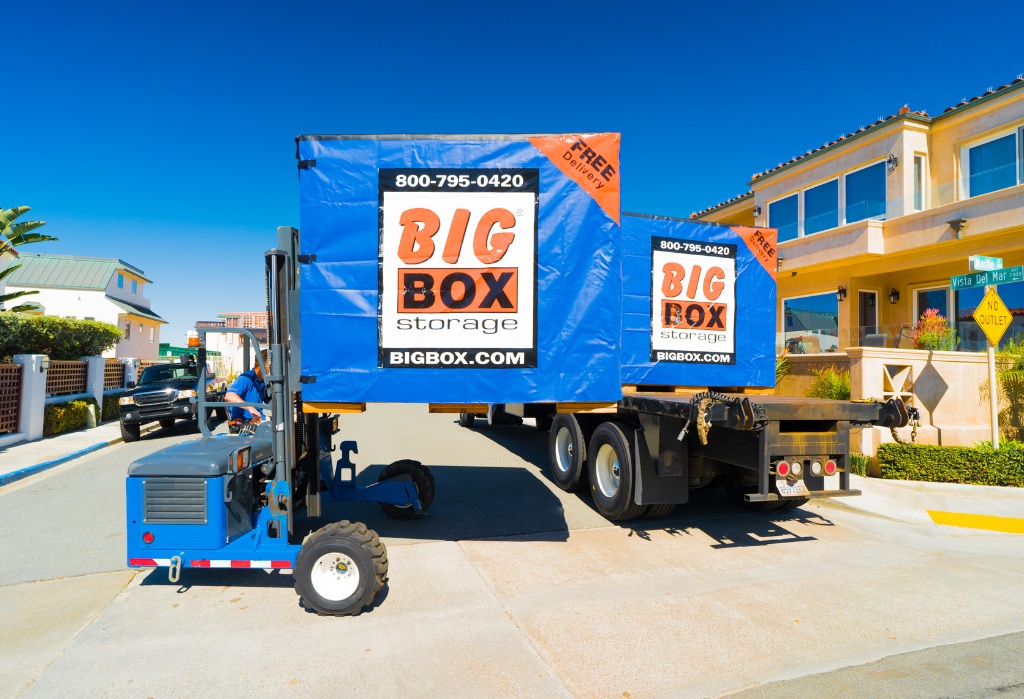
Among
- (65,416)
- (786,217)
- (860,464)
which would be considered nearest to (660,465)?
(860,464)

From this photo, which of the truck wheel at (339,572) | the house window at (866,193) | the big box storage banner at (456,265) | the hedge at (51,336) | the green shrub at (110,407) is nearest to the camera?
the truck wheel at (339,572)

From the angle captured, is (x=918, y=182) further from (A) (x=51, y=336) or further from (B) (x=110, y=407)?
(B) (x=110, y=407)

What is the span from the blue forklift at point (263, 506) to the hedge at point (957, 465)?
8.63 meters

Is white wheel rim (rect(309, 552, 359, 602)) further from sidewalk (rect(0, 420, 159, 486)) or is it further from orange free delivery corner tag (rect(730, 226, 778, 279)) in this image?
sidewalk (rect(0, 420, 159, 486))

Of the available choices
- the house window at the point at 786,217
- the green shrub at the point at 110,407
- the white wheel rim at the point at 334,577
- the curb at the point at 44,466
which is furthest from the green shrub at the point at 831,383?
the green shrub at the point at 110,407

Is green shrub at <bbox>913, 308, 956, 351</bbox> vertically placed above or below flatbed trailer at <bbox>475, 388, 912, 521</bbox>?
above

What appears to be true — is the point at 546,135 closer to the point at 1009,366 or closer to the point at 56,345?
the point at 1009,366

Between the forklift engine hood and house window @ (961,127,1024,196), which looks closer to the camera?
the forklift engine hood

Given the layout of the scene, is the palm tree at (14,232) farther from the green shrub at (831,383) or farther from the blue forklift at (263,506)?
the green shrub at (831,383)

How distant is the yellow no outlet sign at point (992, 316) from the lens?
8891 mm

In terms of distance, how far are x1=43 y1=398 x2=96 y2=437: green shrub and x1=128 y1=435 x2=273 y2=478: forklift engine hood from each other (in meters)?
11.2

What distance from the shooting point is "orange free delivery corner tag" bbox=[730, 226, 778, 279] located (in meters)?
7.95

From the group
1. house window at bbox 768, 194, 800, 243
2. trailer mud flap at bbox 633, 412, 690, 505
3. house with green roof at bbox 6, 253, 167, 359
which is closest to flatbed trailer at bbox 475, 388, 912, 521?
trailer mud flap at bbox 633, 412, 690, 505

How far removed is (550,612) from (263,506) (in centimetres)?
259
